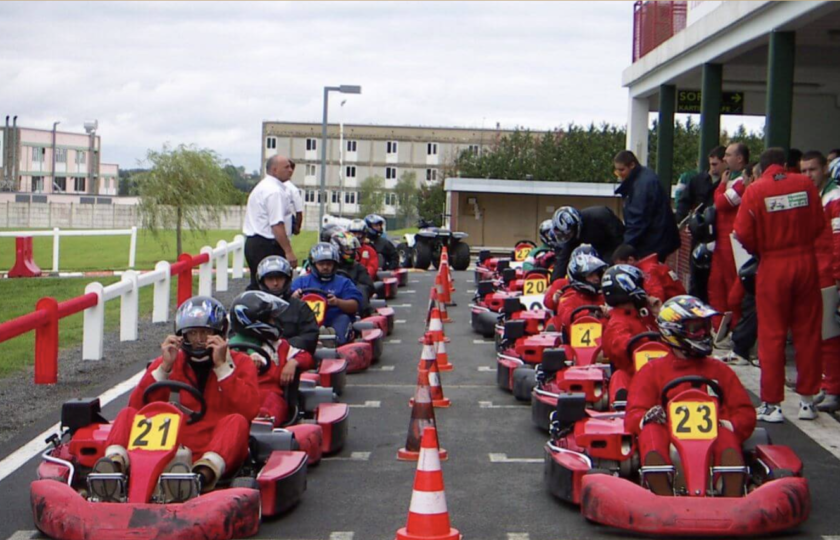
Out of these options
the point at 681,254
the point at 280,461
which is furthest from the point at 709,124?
the point at 280,461

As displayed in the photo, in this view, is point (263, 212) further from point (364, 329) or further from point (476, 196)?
point (476, 196)

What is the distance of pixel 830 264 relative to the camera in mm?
9492

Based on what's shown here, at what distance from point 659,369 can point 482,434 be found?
230cm

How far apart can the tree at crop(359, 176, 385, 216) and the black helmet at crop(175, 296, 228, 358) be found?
248 feet

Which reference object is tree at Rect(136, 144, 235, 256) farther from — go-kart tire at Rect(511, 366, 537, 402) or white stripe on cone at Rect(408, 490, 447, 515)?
white stripe on cone at Rect(408, 490, 447, 515)

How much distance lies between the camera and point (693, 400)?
21.3ft

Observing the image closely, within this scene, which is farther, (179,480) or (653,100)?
(653,100)

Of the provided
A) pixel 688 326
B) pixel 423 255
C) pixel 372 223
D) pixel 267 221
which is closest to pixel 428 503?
pixel 688 326

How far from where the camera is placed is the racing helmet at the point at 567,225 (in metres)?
13.0

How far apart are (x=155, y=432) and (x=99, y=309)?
6.02m

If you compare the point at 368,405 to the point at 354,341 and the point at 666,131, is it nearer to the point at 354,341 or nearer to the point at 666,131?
the point at 354,341

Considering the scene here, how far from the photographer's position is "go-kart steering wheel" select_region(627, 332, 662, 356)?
814 centimetres

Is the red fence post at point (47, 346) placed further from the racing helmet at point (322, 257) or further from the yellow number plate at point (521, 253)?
the yellow number plate at point (521, 253)

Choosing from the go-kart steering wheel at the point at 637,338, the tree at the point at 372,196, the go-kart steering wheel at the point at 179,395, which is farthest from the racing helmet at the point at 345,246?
the tree at the point at 372,196
